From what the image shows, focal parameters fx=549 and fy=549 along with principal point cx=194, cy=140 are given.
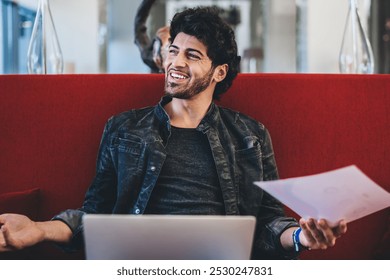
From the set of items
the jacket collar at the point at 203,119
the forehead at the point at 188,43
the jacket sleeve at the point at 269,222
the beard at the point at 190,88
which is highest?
the forehead at the point at 188,43

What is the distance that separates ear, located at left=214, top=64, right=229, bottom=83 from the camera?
1.66 meters

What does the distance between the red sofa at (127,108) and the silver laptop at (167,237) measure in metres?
0.66

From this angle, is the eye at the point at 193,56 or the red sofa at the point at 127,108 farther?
the red sofa at the point at 127,108

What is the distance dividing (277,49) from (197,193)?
531 centimetres

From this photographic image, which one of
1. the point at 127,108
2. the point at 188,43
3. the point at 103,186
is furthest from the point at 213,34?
the point at 103,186

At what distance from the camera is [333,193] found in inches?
38.2

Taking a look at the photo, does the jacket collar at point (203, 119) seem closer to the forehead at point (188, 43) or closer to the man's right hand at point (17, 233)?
the forehead at point (188, 43)

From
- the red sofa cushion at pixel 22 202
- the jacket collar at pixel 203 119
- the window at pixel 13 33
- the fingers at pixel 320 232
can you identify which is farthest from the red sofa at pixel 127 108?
the window at pixel 13 33

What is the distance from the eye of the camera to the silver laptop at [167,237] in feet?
3.28

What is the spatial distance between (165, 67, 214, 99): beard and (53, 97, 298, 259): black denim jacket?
6 cm

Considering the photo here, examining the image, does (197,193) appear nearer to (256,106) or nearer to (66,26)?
(256,106)

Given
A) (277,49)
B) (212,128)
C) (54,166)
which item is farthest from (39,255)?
(277,49)

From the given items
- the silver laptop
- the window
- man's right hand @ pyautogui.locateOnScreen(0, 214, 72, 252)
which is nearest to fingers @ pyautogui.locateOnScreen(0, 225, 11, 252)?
man's right hand @ pyautogui.locateOnScreen(0, 214, 72, 252)

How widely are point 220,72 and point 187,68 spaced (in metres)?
0.14
